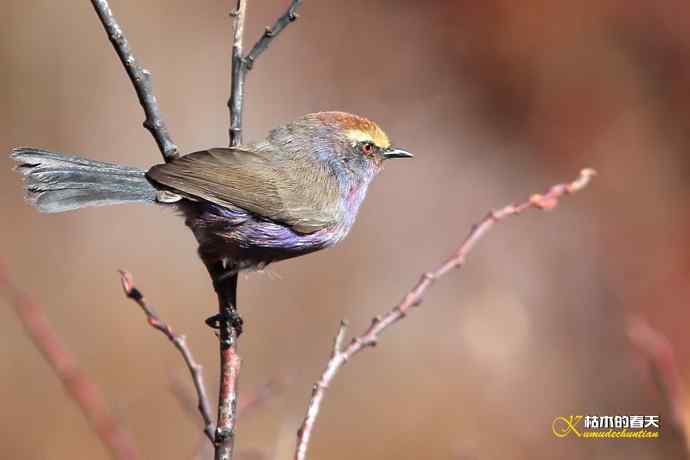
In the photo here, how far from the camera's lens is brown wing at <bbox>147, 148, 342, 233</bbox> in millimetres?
3988

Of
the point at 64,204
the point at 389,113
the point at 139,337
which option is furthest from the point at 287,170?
the point at 389,113

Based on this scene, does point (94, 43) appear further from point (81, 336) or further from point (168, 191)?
point (168, 191)

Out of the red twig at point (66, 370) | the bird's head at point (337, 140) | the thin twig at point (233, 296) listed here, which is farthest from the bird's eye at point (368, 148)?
the red twig at point (66, 370)

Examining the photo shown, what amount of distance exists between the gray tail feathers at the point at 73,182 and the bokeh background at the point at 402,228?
3.07 m

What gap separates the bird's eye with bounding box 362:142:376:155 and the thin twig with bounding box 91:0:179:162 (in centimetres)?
142

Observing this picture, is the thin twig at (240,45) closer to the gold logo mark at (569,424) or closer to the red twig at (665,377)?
the red twig at (665,377)

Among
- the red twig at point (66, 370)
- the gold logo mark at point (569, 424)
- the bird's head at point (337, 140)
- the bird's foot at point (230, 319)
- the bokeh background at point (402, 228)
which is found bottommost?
the red twig at point (66, 370)

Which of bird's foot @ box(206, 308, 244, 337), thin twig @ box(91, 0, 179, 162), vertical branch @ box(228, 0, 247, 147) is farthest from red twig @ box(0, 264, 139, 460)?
vertical branch @ box(228, 0, 247, 147)

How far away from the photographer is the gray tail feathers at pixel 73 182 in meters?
3.88

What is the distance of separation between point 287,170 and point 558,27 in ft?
20.9

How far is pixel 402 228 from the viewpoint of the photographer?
31.0ft

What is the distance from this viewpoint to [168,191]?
162 inches

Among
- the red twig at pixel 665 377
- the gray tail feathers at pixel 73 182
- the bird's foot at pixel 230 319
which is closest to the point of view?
the red twig at pixel 665 377

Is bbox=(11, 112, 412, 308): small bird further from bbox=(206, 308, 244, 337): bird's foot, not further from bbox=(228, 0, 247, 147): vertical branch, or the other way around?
bbox=(228, 0, 247, 147): vertical branch
